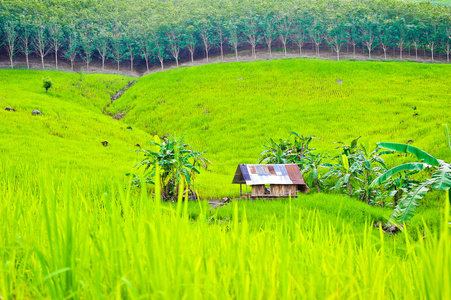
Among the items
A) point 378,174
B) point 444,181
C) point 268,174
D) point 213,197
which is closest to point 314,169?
point 268,174

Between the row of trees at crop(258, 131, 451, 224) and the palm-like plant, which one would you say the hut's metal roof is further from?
the palm-like plant

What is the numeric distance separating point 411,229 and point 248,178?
16.9 feet

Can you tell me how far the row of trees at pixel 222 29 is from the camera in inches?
2511

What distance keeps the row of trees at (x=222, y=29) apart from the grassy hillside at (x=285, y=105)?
30.3 m

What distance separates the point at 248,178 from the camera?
10.6 meters

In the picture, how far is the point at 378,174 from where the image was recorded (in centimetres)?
951

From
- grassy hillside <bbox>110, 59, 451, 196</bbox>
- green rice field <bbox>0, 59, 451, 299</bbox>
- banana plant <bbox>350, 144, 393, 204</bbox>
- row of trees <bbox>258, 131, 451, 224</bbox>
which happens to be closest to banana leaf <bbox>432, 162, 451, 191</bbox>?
row of trees <bbox>258, 131, 451, 224</bbox>

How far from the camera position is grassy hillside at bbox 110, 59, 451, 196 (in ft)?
70.5

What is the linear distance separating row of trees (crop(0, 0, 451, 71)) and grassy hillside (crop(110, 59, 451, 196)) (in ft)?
99.3

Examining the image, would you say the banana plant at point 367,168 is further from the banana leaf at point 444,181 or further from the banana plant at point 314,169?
the banana leaf at point 444,181

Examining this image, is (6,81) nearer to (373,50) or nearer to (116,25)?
(116,25)

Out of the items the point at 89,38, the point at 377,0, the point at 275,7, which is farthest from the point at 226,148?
the point at 377,0

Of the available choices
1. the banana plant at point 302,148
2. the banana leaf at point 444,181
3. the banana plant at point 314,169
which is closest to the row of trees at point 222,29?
the banana plant at point 302,148

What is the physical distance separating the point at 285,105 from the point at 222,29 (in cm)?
5211
